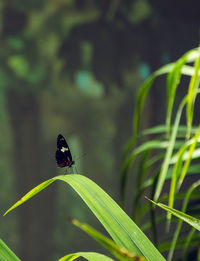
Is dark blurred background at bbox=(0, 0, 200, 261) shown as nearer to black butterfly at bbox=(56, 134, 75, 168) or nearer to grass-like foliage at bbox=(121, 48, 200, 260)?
grass-like foliage at bbox=(121, 48, 200, 260)

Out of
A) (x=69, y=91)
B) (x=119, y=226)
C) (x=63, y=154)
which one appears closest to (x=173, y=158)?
(x=63, y=154)

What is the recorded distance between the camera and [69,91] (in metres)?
1.76

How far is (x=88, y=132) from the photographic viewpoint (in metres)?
1.78

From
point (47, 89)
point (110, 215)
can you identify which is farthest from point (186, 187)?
point (110, 215)

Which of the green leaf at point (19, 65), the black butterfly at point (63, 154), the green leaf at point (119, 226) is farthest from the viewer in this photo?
the green leaf at point (19, 65)

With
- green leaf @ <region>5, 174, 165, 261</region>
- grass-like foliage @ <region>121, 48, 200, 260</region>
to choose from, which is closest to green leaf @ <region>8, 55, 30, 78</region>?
grass-like foliage @ <region>121, 48, 200, 260</region>

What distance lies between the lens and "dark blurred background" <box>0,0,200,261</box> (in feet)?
5.62

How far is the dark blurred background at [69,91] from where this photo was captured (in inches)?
67.4

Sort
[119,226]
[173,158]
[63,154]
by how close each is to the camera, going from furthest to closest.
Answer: [173,158], [63,154], [119,226]

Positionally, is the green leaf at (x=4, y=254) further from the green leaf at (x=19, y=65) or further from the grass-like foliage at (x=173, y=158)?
the green leaf at (x=19, y=65)

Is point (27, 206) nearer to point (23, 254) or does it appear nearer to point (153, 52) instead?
point (23, 254)

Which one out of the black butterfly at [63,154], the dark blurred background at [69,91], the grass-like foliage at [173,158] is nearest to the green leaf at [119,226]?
the grass-like foliage at [173,158]

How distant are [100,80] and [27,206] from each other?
586 mm

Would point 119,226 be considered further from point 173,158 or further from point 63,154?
point 173,158
